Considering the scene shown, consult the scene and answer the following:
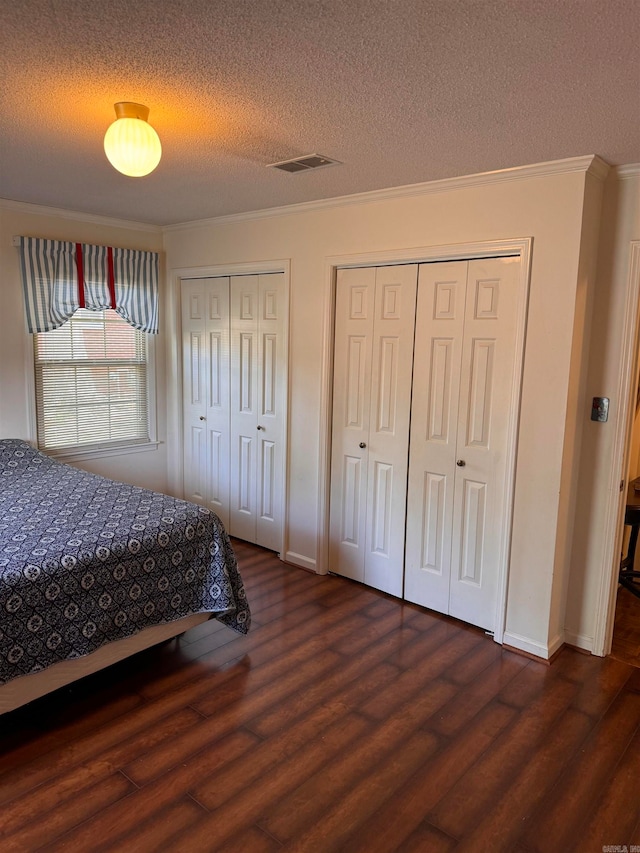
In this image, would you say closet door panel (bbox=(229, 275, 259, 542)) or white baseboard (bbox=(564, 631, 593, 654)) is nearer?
white baseboard (bbox=(564, 631, 593, 654))

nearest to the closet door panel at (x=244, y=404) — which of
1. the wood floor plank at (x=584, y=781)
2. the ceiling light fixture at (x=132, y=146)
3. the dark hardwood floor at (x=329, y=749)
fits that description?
the dark hardwood floor at (x=329, y=749)

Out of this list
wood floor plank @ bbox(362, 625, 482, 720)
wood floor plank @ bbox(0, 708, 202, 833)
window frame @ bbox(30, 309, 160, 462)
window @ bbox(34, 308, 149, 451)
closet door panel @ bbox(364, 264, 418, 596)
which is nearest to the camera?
wood floor plank @ bbox(0, 708, 202, 833)

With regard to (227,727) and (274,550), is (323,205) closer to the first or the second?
(274,550)

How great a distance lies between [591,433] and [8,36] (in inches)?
110

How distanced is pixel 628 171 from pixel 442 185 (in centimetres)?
87

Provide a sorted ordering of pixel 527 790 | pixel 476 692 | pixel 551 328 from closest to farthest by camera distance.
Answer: pixel 527 790
pixel 476 692
pixel 551 328

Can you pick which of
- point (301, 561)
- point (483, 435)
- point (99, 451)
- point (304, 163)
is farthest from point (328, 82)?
point (99, 451)

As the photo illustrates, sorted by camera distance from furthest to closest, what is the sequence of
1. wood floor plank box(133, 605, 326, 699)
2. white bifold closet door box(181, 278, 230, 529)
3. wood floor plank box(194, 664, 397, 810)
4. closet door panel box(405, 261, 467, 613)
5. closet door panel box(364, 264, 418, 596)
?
white bifold closet door box(181, 278, 230, 529)
closet door panel box(364, 264, 418, 596)
closet door panel box(405, 261, 467, 613)
wood floor plank box(133, 605, 326, 699)
wood floor plank box(194, 664, 397, 810)

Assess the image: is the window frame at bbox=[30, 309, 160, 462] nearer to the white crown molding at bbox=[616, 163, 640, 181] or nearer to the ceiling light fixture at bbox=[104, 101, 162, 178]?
the ceiling light fixture at bbox=[104, 101, 162, 178]

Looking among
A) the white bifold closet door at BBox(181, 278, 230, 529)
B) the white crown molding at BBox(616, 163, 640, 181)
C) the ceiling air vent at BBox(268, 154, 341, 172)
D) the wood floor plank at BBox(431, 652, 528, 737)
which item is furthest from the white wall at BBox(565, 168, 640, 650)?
the white bifold closet door at BBox(181, 278, 230, 529)

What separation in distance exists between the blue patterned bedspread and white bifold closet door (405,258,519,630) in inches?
45.4

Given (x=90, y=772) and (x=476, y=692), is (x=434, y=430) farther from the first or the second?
(x=90, y=772)

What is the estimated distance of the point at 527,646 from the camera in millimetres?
2994

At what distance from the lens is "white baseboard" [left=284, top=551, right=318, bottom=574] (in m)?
3.98
